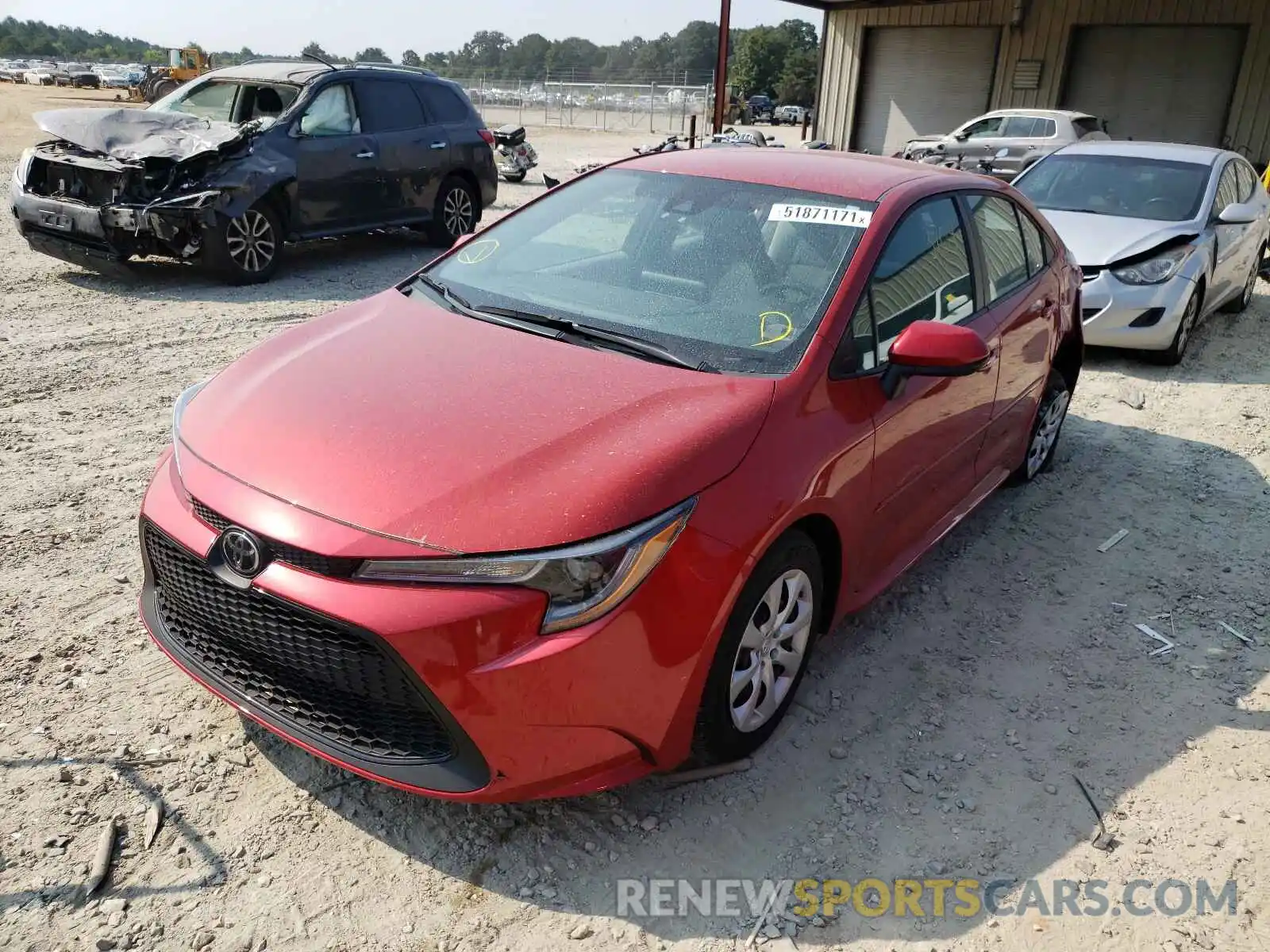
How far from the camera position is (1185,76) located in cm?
1853

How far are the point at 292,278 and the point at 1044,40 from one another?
17.4 meters

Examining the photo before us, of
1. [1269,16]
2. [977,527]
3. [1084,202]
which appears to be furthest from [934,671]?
[1269,16]

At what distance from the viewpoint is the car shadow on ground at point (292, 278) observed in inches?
314

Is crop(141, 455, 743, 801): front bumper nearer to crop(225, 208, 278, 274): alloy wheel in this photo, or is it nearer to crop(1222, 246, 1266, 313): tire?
crop(225, 208, 278, 274): alloy wheel

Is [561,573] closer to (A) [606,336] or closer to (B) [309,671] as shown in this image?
(B) [309,671]

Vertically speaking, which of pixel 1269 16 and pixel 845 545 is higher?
pixel 1269 16

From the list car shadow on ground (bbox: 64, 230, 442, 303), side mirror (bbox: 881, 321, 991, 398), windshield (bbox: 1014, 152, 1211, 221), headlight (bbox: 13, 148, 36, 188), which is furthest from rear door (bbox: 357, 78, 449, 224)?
side mirror (bbox: 881, 321, 991, 398)

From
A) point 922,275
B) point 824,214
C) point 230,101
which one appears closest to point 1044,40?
point 230,101

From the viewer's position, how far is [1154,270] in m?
7.07

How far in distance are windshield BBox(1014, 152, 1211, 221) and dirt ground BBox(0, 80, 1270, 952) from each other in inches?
151

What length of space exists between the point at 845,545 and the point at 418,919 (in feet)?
5.27

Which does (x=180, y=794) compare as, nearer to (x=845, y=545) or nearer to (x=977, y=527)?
(x=845, y=545)

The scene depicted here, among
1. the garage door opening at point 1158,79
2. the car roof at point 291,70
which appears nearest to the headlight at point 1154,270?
the car roof at point 291,70

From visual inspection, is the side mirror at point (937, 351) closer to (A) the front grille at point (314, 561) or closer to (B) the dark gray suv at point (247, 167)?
(A) the front grille at point (314, 561)
